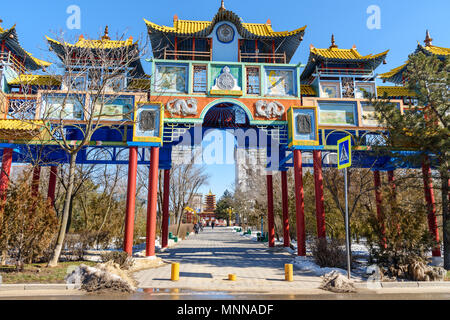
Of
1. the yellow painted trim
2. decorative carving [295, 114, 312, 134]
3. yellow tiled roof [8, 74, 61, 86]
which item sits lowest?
decorative carving [295, 114, 312, 134]

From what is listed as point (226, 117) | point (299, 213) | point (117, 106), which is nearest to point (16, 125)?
point (117, 106)

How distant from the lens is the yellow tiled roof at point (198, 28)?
17527 millimetres

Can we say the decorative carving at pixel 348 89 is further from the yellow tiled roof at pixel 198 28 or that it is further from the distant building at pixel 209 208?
the distant building at pixel 209 208

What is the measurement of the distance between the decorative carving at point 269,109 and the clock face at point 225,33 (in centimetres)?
451

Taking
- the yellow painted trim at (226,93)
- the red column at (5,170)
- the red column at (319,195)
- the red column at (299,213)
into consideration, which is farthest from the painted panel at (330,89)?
the red column at (5,170)

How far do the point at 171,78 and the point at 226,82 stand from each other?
3.07 metres

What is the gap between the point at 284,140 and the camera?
58.2ft

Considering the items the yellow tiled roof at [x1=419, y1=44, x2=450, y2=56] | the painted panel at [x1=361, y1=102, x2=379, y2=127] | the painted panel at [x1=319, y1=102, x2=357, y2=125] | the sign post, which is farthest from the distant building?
the sign post

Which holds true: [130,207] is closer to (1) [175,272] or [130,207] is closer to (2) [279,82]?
(1) [175,272]

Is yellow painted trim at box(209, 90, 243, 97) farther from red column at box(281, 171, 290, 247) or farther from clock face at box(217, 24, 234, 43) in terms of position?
red column at box(281, 171, 290, 247)

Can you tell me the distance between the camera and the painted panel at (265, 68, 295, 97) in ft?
56.5

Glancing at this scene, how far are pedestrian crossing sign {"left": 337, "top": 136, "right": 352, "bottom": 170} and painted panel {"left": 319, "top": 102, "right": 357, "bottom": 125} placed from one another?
712 centimetres

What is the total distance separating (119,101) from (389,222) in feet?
46.8

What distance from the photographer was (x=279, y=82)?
683 inches
